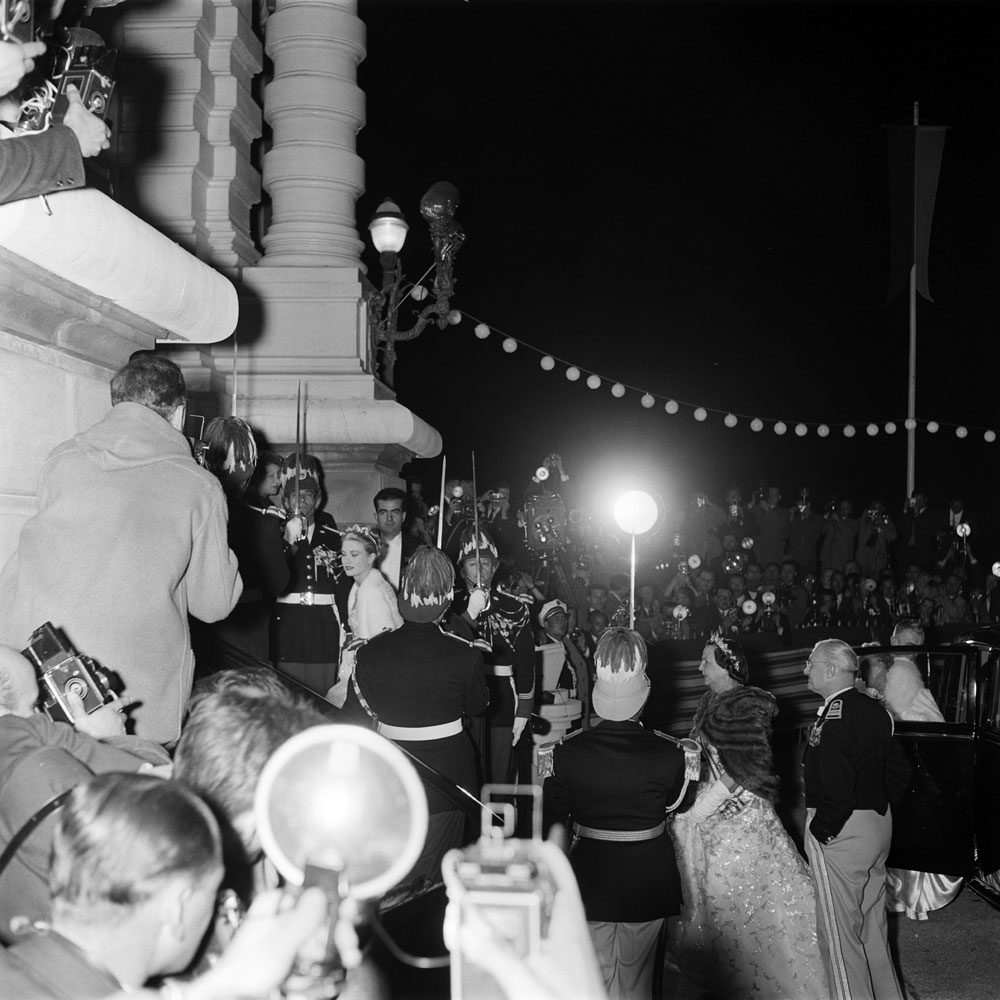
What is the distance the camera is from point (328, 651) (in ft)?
23.7

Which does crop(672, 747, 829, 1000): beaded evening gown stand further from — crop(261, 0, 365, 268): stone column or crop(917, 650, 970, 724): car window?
crop(261, 0, 365, 268): stone column

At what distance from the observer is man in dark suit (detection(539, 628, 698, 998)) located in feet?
14.8

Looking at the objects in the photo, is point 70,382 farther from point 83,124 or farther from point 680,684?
point 680,684

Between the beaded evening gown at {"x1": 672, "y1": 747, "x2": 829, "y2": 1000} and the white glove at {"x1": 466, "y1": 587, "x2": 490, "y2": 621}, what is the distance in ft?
7.75

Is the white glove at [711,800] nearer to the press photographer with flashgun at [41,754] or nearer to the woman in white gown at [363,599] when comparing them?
the woman in white gown at [363,599]

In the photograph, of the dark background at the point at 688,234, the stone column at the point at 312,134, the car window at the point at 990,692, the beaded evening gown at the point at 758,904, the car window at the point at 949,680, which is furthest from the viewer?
the dark background at the point at 688,234

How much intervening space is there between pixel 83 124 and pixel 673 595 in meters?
13.6

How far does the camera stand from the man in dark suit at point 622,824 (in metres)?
4.50

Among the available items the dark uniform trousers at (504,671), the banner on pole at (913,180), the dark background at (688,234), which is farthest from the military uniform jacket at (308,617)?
the dark background at (688,234)

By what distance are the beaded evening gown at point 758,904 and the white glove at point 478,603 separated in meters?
2.36

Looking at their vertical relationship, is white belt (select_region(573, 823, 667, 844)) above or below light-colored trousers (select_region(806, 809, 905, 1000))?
above

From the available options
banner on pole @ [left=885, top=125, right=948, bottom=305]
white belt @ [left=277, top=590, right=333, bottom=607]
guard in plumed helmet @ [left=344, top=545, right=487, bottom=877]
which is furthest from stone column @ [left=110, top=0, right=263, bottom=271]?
banner on pole @ [left=885, top=125, right=948, bottom=305]


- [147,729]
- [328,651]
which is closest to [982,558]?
[328,651]

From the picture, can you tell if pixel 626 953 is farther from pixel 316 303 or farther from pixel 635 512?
pixel 316 303
